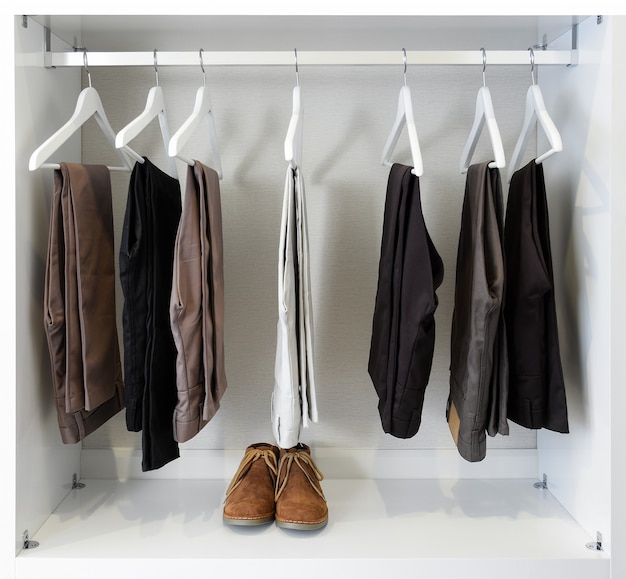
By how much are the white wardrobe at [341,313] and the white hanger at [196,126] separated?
11 cm

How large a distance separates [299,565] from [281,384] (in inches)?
15.3

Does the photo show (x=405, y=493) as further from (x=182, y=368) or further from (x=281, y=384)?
(x=182, y=368)

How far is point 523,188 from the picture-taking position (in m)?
1.22

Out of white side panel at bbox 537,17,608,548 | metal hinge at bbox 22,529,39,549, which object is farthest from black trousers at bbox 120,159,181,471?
white side panel at bbox 537,17,608,548

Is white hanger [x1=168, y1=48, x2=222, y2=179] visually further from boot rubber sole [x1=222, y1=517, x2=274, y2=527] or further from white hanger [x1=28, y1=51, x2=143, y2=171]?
boot rubber sole [x1=222, y1=517, x2=274, y2=527]

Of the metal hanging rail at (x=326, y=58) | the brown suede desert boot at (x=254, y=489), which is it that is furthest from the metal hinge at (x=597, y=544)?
the metal hanging rail at (x=326, y=58)

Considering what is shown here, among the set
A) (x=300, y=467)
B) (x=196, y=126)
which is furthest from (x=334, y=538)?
(x=196, y=126)

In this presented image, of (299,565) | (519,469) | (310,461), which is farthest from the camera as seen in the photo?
(519,469)

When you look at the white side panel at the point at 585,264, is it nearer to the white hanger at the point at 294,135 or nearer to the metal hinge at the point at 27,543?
the white hanger at the point at 294,135

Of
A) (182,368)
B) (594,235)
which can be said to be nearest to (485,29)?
(594,235)

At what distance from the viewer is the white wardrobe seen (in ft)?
3.88

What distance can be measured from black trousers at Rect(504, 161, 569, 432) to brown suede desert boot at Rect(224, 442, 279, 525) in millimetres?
628

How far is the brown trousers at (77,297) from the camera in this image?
1211 millimetres

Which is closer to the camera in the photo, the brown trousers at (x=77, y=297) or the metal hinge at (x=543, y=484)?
the brown trousers at (x=77, y=297)
